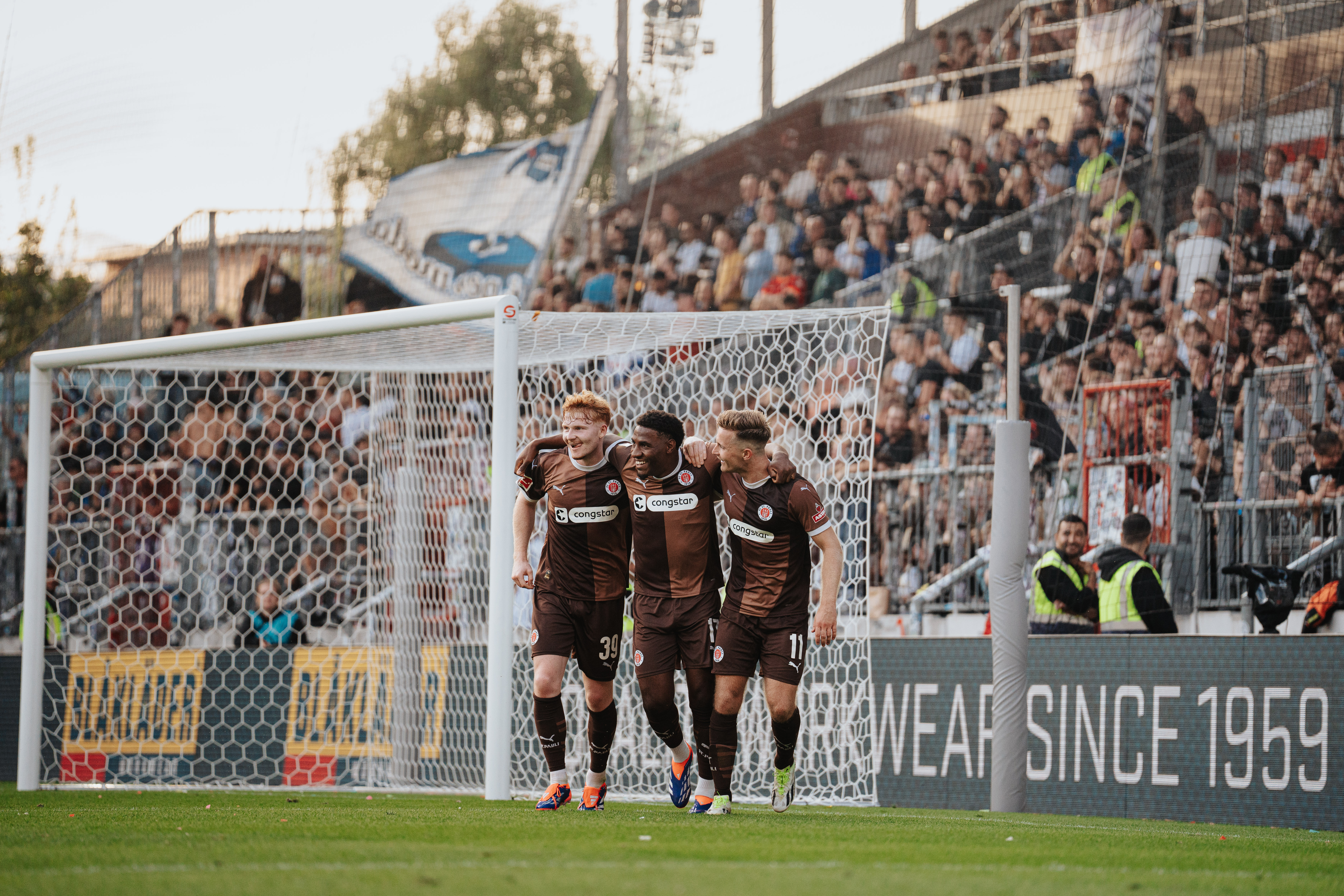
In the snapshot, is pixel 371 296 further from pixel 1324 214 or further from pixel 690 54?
pixel 1324 214

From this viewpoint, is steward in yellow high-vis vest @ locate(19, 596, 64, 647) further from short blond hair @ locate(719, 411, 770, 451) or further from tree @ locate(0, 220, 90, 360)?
tree @ locate(0, 220, 90, 360)

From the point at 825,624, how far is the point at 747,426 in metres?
0.94

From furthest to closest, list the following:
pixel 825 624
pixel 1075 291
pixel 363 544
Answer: pixel 363 544 < pixel 1075 291 < pixel 825 624

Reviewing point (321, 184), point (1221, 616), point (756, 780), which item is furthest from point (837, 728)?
point (321, 184)

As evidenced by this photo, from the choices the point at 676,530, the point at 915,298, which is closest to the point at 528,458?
the point at 676,530

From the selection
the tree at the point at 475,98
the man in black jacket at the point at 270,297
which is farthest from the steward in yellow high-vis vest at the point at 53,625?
the tree at the point at 475,98

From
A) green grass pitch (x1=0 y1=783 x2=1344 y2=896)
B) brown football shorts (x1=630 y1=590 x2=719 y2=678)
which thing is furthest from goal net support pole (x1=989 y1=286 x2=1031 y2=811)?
brown football shorts (x1=630 y1=590 x2=719 y2=678)

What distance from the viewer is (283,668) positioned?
11062 mm

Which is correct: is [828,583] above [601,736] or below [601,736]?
above

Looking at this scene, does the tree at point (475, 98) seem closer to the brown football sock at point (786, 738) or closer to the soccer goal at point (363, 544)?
the soccer goal at point (363, 544)

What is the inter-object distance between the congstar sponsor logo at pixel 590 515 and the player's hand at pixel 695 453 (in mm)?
463

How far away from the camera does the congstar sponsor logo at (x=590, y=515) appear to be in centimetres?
683

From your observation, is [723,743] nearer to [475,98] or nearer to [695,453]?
[695,453]

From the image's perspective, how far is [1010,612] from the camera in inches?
324
